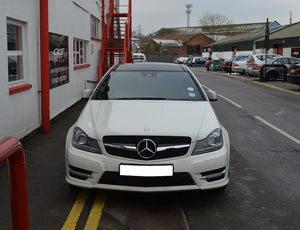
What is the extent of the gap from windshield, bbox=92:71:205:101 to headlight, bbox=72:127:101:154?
1.09 metres

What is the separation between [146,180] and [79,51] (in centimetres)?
1101

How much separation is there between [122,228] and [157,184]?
0.57 metres

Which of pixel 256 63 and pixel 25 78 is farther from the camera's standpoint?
pixel 256 63

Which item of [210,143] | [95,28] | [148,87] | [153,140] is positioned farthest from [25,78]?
[95,28]

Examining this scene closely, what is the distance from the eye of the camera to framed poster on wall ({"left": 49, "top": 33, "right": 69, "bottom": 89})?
9633 millimetres

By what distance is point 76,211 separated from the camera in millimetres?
4207

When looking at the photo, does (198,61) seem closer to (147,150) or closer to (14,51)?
(14,51)

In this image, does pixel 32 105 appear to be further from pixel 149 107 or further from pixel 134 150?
pixel 134 150

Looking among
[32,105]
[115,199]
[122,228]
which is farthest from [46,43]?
[122,228]

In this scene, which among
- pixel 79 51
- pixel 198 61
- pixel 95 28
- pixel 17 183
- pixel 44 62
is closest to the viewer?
pixel 17 183

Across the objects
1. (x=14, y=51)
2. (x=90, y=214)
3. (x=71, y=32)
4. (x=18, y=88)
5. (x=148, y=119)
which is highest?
(x=71, y=32)

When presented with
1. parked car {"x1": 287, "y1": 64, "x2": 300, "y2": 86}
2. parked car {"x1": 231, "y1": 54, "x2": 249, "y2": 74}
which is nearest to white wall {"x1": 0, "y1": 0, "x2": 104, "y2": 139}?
parked car {"x1": 287, "y1": 64, "x2": 300, "y2": 86}

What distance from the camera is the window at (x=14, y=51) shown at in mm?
7145

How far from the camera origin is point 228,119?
10273 millimetres
